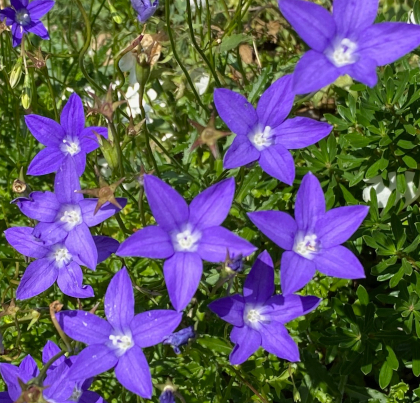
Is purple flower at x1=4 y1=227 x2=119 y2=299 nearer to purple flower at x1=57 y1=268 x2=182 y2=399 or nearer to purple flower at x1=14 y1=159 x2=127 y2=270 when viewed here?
purple flower at x1=14 y1=159 x2=127 y2=270

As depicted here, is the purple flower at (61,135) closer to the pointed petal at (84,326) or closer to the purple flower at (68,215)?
the purple flower at (68,215)

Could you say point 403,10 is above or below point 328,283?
above

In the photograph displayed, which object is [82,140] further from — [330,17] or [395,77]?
[395,77]

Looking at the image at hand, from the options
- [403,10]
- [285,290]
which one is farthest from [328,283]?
[403,10]

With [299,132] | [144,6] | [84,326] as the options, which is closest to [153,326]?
[84,326]

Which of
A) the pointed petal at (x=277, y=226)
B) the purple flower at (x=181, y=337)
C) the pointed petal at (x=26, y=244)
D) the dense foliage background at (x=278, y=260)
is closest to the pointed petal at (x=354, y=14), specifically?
the dense foliage background at (x=278, y=260)

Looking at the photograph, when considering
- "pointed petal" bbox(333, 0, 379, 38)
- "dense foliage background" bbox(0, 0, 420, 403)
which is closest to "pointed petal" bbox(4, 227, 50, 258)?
"dense foliage background" bbox(0, 0, 420, 403)

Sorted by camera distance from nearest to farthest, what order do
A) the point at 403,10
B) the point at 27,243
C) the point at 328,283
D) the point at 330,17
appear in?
1. the point at 330,17
2. the point at 27,243
3. the point at 328,283
4. the point at 403,10
